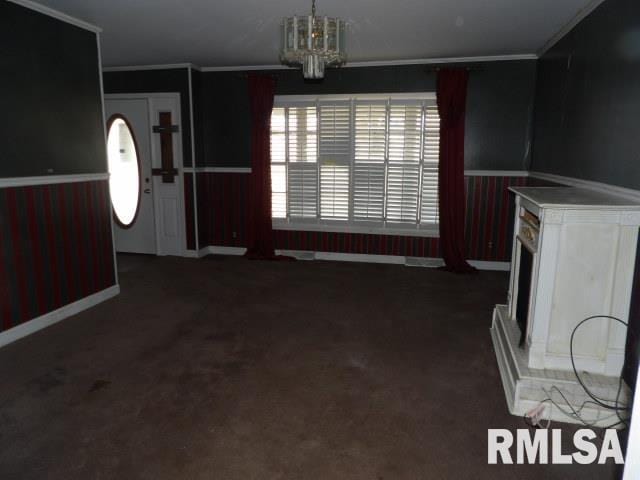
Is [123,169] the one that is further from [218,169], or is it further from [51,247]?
[51,247]

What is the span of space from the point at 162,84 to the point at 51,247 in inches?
113

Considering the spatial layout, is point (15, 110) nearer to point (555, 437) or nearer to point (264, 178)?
point (264, 178)

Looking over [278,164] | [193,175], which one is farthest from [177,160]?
[278,164]

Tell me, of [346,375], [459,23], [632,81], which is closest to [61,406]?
[346,375]

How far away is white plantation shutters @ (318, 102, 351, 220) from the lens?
18.0 feet

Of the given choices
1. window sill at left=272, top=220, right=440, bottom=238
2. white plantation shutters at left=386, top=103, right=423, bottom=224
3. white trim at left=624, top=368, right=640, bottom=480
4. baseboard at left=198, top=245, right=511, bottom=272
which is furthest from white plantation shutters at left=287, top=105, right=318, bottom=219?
white trim at left=624, top=368, right=640, bottom=480

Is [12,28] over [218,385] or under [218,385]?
over

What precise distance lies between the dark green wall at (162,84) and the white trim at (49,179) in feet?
5.79

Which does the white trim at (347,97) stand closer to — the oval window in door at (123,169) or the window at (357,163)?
the window at (357,163)

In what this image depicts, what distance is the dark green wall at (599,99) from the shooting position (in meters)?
2.44

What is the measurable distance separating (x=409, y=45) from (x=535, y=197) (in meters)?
2.63

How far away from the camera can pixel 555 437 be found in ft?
7.21

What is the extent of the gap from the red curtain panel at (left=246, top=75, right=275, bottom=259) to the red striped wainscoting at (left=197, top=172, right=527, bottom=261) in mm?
215

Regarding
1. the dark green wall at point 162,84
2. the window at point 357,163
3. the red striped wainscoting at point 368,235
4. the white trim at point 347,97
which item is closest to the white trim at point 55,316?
the red striped wainscoting at point 368,235
